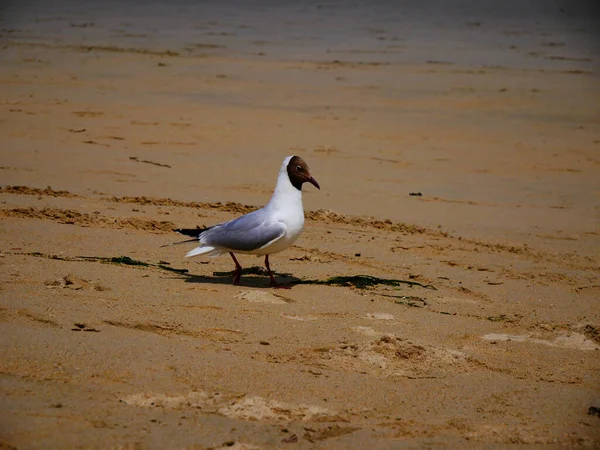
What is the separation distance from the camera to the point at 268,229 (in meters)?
5.83

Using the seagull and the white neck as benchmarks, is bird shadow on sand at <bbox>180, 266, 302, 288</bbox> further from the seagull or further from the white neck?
the white neck

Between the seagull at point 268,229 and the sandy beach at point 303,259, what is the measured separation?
23 centimetres

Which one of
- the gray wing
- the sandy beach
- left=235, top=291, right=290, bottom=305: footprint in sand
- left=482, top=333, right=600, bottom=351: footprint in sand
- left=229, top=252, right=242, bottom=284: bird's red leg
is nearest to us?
the sandy beach

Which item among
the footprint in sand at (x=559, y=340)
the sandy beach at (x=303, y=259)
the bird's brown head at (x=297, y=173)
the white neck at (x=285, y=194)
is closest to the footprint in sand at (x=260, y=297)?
the sandy beach at (x=303, y=259)

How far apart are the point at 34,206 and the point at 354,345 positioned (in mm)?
3752

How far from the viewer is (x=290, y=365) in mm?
4328

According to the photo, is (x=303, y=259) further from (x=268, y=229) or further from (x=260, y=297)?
(x=260, y=297)

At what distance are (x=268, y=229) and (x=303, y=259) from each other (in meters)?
0.96

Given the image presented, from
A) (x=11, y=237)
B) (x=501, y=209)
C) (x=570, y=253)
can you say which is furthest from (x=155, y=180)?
(x=570, y=253)

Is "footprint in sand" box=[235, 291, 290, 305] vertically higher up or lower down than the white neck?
lower down

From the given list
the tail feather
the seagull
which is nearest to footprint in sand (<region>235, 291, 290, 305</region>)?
the seagull

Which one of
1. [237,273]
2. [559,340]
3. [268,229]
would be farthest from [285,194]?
[559,340]

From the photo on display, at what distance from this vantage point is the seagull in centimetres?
584

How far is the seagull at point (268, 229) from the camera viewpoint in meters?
5.84
